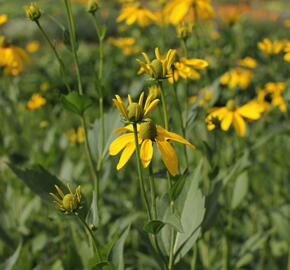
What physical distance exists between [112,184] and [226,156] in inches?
26.1

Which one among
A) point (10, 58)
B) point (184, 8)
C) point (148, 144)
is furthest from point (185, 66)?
point (10, 58)

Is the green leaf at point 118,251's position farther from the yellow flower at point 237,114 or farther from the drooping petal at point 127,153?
the yellow flower at point 237,114

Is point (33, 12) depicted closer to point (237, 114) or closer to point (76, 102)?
point (76, 102)

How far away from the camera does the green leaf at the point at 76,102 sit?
3.68ft

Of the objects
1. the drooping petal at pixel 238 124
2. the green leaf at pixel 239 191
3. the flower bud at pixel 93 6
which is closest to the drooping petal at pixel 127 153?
the flower bud at pixel 93 6

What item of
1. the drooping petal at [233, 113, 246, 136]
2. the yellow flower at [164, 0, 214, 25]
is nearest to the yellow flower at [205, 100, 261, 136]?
the drooping petal at [233, 113, 246, 136]

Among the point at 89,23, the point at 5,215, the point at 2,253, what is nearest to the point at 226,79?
the point at 5,215

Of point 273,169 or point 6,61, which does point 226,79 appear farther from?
point 6,61

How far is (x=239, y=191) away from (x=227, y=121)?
0.30 metres

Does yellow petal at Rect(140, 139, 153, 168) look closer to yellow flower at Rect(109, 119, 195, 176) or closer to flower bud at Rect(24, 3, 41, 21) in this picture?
yellow flower at Rect(109, 119, 195, 176)

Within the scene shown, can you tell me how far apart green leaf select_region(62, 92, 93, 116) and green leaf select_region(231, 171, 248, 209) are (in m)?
0.74

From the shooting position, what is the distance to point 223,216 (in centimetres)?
202

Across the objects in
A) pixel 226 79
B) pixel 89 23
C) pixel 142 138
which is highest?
pixel 142 138

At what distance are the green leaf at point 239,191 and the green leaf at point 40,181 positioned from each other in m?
0.74
